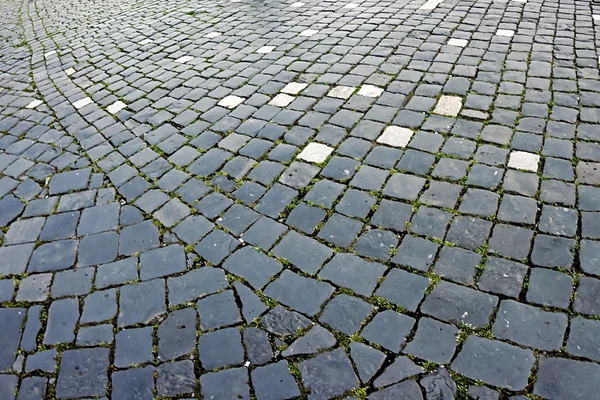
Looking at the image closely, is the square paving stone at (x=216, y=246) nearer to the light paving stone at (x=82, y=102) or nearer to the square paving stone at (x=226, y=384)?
the square paving stone at (x=226, y=384)

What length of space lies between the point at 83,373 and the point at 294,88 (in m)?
3.39

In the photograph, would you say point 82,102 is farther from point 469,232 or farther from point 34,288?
point 469,232

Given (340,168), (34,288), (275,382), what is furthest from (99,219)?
(275,382)

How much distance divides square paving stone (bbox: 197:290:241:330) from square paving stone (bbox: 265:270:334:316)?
23 cm

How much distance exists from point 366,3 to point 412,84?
316 centimetres

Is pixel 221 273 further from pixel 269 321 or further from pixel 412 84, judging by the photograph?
pixel 412 84

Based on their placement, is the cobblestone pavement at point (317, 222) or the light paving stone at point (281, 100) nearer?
the cobblestone pavement at point (317, 222)

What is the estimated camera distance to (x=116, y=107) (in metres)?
5.11

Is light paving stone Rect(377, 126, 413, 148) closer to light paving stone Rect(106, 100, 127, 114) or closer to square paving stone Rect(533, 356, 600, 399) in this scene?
square paving stone Rect(533, 356, 600, 399)

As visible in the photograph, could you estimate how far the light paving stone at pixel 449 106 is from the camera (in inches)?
164

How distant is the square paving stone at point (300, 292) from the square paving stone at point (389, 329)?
0.32 m

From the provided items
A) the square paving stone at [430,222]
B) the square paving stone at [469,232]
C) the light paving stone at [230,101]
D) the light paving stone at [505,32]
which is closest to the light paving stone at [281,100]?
the light paving stone at [230,101]

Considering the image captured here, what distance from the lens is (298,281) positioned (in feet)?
9.34

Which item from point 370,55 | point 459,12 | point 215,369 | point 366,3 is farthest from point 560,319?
point 366,3
